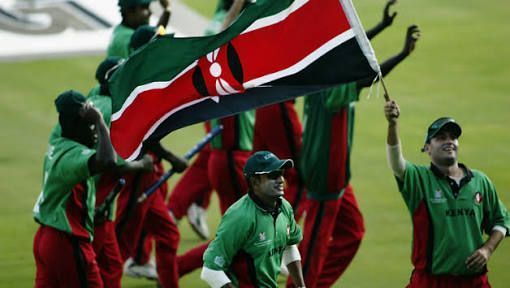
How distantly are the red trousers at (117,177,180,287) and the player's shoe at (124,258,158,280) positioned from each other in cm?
56

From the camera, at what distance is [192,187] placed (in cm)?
1461

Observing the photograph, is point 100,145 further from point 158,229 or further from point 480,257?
point 480,257

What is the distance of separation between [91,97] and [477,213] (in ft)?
10.8

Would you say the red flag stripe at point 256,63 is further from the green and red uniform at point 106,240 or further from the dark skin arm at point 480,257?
the dark skin arm at point 480,257

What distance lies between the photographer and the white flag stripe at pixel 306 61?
9.91 m

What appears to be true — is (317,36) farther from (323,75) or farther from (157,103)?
(157,103)

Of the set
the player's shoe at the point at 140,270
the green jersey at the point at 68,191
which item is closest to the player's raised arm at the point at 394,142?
the green jersey at the point at 68,191

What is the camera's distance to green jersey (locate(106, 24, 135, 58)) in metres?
13.5

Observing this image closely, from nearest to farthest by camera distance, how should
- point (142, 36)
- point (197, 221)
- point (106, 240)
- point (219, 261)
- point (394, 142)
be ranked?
1. point (219, 261)
2. point (394, 142)
3. point (106, 240)
4. point (142, 36)
5. point (197, 221)

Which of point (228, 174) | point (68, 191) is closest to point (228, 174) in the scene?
point (228, 174)

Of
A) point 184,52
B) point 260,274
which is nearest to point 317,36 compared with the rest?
point 184,52

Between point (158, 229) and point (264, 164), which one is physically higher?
point (264, 164)

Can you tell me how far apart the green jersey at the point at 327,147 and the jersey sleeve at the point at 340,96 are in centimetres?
6

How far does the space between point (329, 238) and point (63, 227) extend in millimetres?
2494
